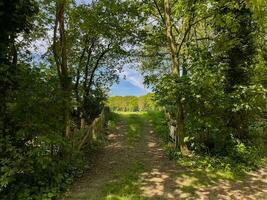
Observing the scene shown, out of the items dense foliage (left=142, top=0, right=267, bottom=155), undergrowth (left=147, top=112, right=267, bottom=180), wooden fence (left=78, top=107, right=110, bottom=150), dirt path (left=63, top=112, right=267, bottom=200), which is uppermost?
dense foliage (left=142, top=0, right=267, bottom=155)

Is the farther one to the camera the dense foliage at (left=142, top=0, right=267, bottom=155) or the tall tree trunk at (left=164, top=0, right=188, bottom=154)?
the tall tree trunk at (left=164, top=0, right=188, bottom=154)

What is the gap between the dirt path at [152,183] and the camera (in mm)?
10391

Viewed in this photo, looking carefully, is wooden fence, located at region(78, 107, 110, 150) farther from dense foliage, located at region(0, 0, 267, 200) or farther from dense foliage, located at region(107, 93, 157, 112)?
dense foliage, located at region(107, 93, 157, 112)

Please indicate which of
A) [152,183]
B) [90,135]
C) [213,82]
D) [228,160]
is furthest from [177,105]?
[152,183]

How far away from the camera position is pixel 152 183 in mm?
11445

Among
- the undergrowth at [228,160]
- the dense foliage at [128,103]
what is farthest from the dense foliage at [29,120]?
the dense foliage at [128,103]

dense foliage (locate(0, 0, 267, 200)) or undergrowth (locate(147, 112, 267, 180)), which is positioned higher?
dense foliage (locate(0, 0, 267, 200))

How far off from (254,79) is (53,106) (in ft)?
35.6

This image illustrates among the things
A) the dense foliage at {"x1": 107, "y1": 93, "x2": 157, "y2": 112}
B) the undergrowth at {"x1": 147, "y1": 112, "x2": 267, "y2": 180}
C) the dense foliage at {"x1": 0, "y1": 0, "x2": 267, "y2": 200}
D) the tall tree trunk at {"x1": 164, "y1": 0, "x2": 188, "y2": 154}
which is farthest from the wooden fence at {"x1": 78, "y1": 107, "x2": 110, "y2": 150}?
the dense foliage at {"x1": 107, "y1": 93, "x2": 157, "y2": 112}

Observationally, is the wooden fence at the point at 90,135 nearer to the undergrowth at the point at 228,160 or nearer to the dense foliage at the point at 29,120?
the dense foliage at the point at 29,120

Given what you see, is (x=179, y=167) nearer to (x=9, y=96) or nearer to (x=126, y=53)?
(x=9, y=96)

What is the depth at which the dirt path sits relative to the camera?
10.4 m

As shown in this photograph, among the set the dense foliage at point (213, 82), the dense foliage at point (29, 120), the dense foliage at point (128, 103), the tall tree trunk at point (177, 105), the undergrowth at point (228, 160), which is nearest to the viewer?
the dense foliage at point (29, 120)

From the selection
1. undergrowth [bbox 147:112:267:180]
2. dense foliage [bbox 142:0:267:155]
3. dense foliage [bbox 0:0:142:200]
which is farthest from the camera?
dense foliage [bbox 142:0:267:155]
